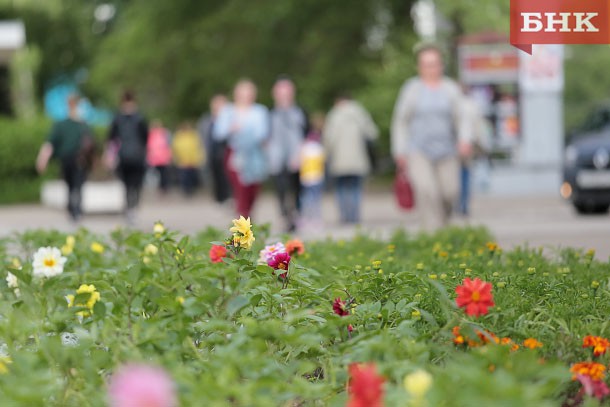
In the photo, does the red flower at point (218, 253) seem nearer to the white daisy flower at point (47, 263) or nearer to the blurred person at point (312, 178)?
the white daisy flower at point (47, 263)

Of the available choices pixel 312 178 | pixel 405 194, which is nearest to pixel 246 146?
pixel 405 194

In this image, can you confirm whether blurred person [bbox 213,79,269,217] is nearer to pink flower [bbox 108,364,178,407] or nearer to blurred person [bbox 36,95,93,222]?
blurred person [bbox 36,95,93,222]

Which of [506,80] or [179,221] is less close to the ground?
[506,80]

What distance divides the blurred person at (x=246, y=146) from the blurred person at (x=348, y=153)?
3626mm

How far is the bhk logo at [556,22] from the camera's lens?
5871 mm

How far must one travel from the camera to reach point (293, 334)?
4.24 meters

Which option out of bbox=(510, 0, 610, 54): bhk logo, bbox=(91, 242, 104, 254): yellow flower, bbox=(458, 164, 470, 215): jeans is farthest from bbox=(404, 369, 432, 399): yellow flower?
bbox=(458, 164, 470, 215): jeans

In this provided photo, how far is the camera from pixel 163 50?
1459 inches

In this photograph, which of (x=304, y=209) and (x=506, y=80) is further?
(x=506, y=80)

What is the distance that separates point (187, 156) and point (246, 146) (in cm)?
1889

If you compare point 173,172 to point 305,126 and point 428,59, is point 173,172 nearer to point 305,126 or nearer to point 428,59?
point 305,126

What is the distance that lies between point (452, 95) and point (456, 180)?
71 cm


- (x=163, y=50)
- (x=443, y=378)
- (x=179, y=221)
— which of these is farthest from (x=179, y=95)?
(x=443, y=378)

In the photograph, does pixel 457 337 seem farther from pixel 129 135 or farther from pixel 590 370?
pixel 129 135
